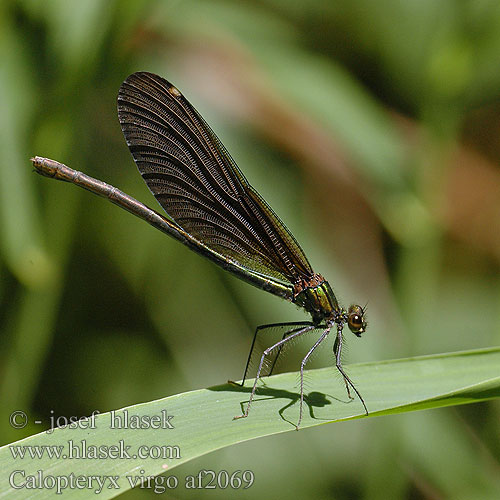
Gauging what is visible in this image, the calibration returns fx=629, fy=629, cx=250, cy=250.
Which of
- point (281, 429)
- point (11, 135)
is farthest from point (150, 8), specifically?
point (281, 429)

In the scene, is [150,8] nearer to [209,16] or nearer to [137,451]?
[209,16]

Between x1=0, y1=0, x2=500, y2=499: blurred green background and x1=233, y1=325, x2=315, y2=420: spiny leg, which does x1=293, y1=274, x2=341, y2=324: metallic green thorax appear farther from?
x1=0, y1=0, x2=500, y2=499: blurred green background

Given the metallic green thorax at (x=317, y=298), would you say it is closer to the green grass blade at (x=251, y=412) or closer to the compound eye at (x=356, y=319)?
the compound eye at (x=356, y=319)

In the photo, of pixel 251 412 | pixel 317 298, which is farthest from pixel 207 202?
pixel 251 412

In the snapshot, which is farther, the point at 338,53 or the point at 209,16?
the point at 338,53

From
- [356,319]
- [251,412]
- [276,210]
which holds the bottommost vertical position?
[251,412]

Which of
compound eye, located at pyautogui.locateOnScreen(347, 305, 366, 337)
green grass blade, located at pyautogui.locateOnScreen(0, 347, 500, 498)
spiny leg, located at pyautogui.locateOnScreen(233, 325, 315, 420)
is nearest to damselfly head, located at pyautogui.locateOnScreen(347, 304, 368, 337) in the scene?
compound eye, located at pyautogui.locateOnScreen(347, 305, 366, 337)

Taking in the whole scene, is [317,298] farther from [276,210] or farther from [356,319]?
[276,210]
